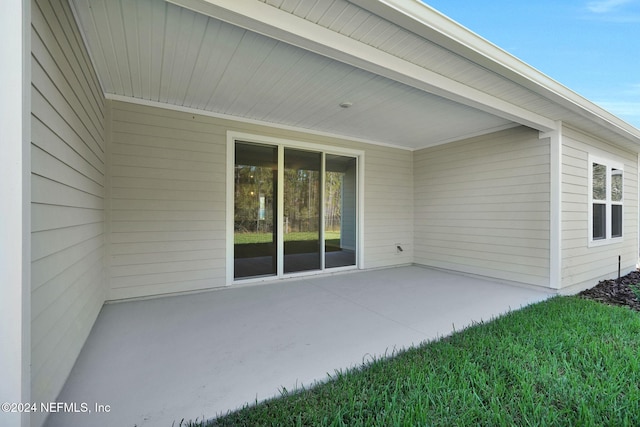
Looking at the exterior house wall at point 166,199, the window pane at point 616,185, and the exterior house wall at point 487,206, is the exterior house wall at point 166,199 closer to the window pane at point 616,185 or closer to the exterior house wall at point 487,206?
the exterior house wall at point 487,206

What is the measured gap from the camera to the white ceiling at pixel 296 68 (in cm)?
212

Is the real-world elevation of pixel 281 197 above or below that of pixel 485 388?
above

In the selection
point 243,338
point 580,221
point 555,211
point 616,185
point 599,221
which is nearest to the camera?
point 243,338

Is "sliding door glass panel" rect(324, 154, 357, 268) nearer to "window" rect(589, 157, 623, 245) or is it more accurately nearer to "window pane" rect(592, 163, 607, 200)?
"window" rect(589, 157, 623, 245)

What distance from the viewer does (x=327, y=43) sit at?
2.24m

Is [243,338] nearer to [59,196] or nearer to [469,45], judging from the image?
[59,196]

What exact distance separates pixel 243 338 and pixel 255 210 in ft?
8.03

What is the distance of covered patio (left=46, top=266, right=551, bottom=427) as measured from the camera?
6.08 feet

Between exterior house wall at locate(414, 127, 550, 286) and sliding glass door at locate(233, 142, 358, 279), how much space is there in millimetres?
1780

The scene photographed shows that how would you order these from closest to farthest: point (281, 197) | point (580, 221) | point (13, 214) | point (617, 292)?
point (13, 214) < point (617, 292) < point (580, 221) < point (281, 197)

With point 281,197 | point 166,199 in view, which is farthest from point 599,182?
point 166,199

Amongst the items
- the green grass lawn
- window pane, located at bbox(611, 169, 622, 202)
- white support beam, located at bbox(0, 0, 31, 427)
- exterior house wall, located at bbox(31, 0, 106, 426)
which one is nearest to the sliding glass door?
exterior house wall, located at bbox(31, 0, 106, 426)

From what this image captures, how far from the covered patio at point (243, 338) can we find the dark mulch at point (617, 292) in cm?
88

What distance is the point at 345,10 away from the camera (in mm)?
2033
